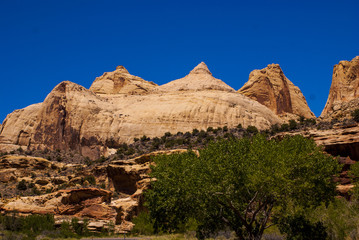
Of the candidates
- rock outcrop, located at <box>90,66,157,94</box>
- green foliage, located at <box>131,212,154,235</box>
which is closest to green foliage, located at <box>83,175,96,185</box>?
green foliage, located at <box>131,212,154,235</box>

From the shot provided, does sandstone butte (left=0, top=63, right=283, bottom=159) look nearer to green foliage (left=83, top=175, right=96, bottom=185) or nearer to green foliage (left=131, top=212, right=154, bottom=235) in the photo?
green foliage (left=83, top=175, right=96, bottom=185)

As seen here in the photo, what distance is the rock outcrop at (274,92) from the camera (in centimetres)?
11019

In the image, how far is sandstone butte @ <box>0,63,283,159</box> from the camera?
3076 inches

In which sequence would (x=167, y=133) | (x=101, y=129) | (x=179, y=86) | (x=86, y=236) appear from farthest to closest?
1. (x=179, y=86)
2. (x=101, y=129)
3. (x=167, y=133)
4. (x=86, y=236)

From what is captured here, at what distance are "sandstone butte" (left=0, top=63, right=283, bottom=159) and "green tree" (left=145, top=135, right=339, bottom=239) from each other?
169ft

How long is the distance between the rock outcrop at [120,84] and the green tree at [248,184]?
83132 millimetres

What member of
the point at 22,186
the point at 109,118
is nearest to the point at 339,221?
the point at 22,186

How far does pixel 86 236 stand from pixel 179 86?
7549 cm

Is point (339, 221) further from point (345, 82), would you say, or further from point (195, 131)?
point (345, 82)

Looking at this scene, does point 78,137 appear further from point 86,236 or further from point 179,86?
point 86,236

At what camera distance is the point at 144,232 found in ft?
113

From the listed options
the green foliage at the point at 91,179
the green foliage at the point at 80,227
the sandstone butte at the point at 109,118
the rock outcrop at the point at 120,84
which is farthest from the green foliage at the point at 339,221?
the rock outcrop at the point at 120,84

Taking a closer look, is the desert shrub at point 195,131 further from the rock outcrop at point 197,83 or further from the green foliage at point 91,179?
Result: the rock outcrop at point 197,83

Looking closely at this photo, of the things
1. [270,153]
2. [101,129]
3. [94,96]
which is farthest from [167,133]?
[270,153]
